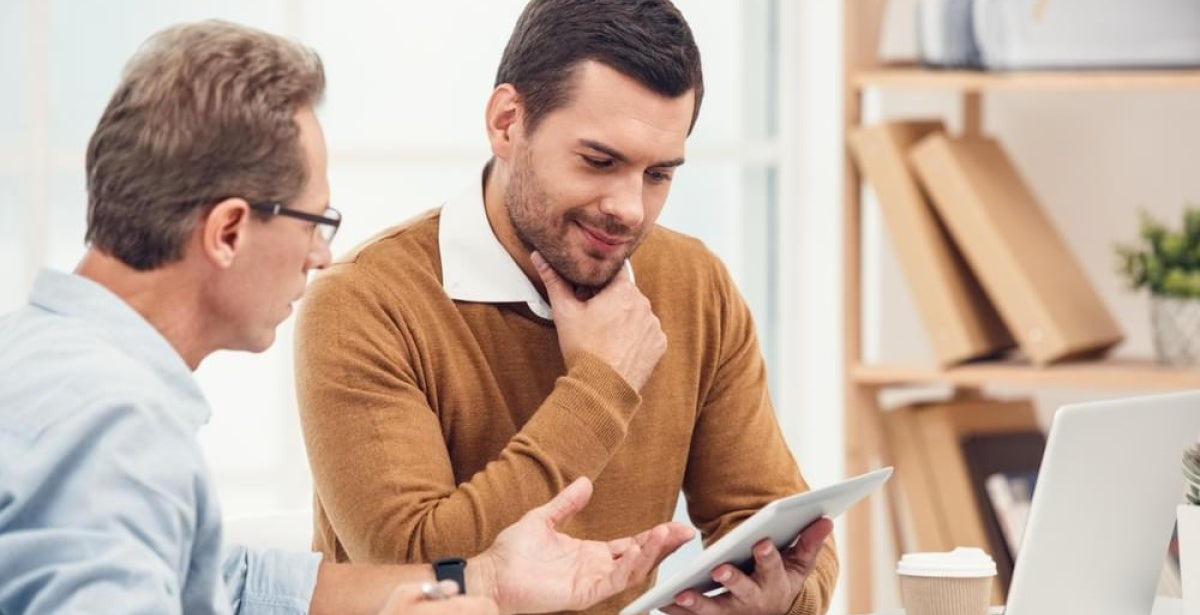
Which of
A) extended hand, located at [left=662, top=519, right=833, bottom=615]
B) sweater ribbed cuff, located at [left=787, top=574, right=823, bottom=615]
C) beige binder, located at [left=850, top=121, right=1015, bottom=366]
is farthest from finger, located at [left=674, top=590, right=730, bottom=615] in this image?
beige binder, located at [left=850, top=121, right=1015, bottom=366]

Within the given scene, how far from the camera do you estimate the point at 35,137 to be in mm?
2617

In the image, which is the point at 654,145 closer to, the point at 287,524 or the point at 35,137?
the point at 287,524

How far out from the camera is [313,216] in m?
1.35

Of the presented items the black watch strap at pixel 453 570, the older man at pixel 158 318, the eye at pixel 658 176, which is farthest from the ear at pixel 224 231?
the eye at pixel 658 176

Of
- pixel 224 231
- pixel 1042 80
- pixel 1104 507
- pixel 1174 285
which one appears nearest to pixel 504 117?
A: pixel 224 231

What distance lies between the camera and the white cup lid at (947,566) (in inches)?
63.3

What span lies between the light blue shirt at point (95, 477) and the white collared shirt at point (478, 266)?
68 centimetres

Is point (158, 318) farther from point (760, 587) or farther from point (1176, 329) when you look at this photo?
point (1176, 329)

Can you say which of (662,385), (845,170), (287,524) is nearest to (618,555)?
(662,385)

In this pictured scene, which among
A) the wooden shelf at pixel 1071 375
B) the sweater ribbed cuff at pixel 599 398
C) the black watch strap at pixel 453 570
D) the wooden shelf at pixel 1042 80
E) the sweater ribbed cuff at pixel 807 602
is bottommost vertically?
the wooden shelf at pixel 1071 375

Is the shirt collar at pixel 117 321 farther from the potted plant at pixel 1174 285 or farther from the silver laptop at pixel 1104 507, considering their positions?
the potted plant at pixel 1174 285

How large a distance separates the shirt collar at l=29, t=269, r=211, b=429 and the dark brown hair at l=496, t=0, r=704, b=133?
0.69 metres

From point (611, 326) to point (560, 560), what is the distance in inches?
12.6

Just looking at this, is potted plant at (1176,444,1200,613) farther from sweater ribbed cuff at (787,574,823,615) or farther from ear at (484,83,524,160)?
ear at (484,83,524,160)
